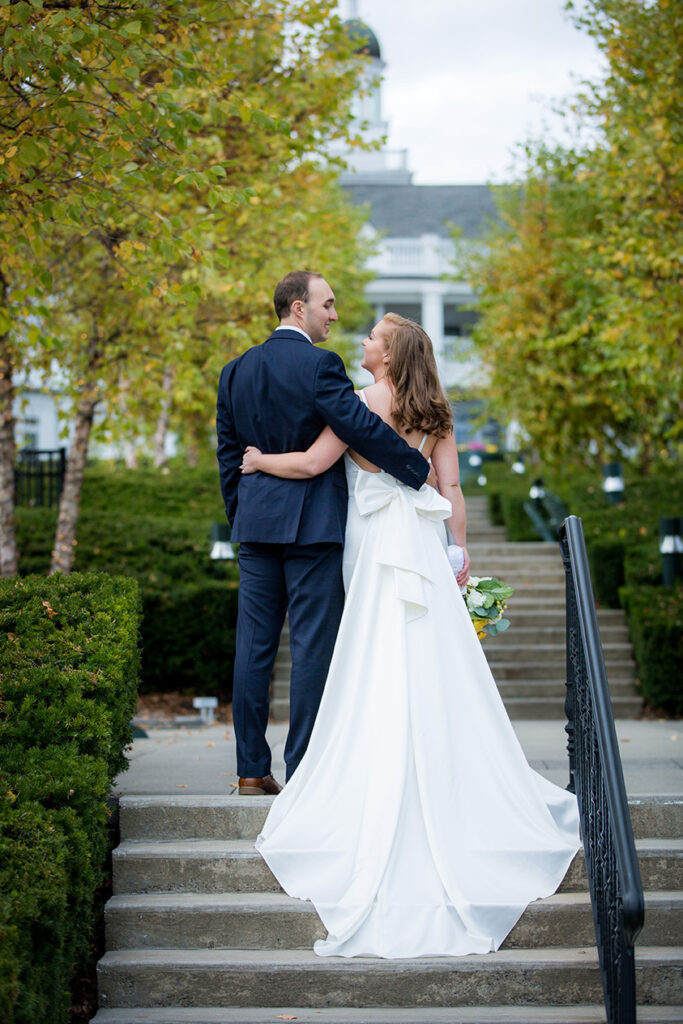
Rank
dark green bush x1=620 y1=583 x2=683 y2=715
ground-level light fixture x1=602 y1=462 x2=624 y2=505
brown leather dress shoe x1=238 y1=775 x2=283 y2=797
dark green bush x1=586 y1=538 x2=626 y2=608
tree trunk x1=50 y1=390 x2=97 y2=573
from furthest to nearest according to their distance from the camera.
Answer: ground-level light fixture x1=602 y1=462 x2=624 y2=505 → dark green bush x1=586 y1=538 x2=626 y2=608 → tree trunk x1=50 y1=390 x2=97 y2=573 → dark green bush x1=620 y1=583 x2=683 y2=715 → brown leather dress shoe x1=238 y1=775 x2=283 y2=797

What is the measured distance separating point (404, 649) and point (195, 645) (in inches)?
230

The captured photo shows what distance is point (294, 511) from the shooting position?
4223mm

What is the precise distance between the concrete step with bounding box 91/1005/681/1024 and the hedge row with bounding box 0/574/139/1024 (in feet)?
1.13

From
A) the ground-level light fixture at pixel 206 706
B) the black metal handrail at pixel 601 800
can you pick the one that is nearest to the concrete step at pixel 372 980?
the black metal handrail at pixel 601 800

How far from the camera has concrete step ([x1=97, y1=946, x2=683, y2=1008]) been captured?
Answer: 11.7 feet

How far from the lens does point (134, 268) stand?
8461 millimetres

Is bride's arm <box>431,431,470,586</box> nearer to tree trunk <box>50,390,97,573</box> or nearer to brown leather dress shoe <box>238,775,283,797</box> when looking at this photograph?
brown leather dress shoe <box>238,775,283,797</box>

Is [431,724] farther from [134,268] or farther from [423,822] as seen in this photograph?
[134,268]

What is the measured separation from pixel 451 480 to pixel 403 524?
395 mm

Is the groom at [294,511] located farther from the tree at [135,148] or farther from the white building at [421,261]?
the white building at [421,261]

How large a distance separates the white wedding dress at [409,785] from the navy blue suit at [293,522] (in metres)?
0.13

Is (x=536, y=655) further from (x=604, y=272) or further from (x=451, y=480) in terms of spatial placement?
(x=451, y=480)

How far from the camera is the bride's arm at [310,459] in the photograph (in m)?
4.23

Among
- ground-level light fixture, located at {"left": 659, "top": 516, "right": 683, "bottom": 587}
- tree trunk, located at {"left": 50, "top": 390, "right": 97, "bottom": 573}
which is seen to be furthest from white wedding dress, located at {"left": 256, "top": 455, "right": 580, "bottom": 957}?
tree trunk, located at {"left": 50, "top": 390, "right": 97, "bottom": 573}
